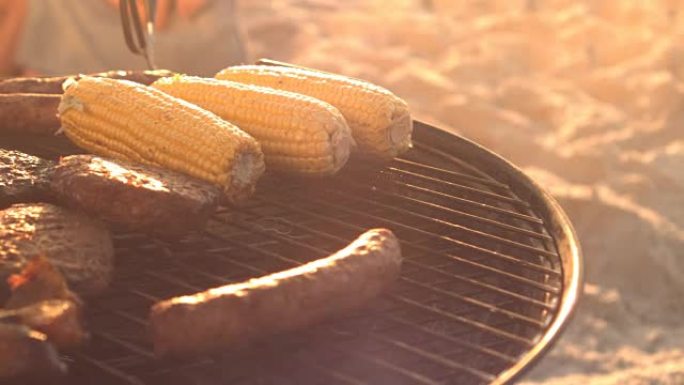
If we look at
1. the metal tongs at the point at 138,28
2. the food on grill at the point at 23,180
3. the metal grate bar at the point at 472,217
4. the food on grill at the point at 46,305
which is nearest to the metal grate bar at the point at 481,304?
the metal grate bar at the point at 472,217

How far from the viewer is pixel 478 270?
7.32 ft

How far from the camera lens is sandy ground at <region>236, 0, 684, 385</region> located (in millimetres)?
4297

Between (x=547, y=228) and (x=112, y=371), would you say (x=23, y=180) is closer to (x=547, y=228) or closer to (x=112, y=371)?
(x=112, y=371)

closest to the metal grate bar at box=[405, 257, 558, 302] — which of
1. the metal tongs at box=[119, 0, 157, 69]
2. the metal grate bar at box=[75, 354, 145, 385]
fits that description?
the metal grate bar at box=[75, 354, 145, 385]

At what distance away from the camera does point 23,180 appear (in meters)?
2.24

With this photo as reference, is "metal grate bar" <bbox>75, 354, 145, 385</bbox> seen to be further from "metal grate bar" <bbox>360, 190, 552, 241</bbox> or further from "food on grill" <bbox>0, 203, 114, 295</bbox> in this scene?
"metal grate bar" <bbox>360, 190, 552, 241</bbox>

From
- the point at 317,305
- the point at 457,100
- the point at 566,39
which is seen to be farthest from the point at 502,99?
the point at 317,305

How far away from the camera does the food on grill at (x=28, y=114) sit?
2.70 metres

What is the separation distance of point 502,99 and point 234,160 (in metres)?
4.14

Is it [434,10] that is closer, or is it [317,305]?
[317,305]

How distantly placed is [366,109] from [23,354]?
1.36 m

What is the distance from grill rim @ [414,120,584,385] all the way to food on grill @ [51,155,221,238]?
32.1 inches

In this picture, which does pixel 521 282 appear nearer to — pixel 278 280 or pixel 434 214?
pixel 434 214

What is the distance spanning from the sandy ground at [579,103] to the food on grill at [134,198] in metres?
2.32
